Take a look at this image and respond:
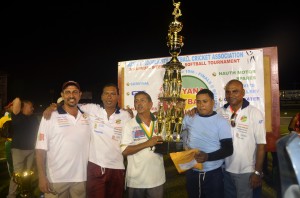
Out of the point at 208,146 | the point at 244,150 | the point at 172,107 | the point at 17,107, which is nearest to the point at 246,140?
the point at 244,150

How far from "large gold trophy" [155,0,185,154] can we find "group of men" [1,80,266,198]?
13 cm

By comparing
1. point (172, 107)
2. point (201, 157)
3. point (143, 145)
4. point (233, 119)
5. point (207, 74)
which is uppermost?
point (207, 74)

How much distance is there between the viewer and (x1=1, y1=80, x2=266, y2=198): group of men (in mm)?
3164

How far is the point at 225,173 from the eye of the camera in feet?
11.6

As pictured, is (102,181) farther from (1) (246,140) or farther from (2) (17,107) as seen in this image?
(2) (17,107)

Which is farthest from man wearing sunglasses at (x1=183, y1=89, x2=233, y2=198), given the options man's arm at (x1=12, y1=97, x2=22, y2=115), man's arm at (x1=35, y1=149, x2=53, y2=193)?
man's arm at (x1=12, y1=97, x2=22, y2=115)

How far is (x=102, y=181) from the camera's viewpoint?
136 inches

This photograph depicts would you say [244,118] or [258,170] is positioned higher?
[244,118]

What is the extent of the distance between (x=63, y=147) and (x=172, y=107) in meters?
1.53

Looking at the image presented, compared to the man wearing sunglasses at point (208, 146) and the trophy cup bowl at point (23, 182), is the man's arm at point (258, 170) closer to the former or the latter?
the man wearing sunglasses at point (208, 146)

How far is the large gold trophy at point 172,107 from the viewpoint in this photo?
3221 millimetres

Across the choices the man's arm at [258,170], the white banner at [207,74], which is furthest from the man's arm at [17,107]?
the man's arm at [258,170]

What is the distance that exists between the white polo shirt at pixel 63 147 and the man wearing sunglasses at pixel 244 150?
77.3 inches

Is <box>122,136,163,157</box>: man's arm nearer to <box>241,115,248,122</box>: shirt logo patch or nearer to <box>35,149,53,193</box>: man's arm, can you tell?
<box>35,149,53,193</box>: man's arm
